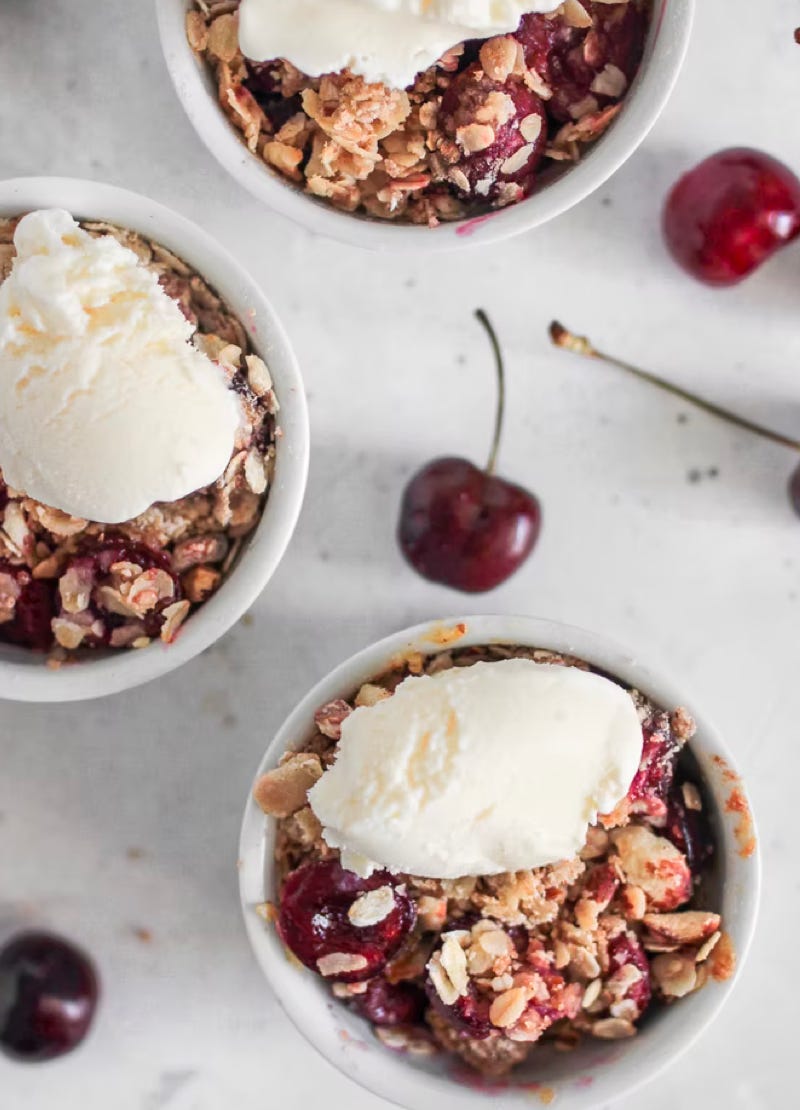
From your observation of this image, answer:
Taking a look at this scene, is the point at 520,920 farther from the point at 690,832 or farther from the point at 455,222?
the point at 455,222

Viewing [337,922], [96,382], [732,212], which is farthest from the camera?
[732,212]

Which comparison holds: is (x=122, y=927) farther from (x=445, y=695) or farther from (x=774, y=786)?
(x=774, y=786)

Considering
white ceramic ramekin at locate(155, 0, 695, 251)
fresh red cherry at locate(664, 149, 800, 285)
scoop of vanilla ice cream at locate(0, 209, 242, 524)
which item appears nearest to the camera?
scoop of vanilla ice cream at locate(0, 209, 242, 524)

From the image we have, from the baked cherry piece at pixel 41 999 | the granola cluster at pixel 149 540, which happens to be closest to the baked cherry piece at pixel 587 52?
the granola cluster at pixel 149 540

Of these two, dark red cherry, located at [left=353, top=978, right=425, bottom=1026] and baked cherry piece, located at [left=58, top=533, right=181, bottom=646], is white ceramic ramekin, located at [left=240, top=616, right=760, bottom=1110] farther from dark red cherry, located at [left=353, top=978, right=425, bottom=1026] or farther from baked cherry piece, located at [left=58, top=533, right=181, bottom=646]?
baked cherry piece, located at [left=58, top=533, right=181, bottom=646]

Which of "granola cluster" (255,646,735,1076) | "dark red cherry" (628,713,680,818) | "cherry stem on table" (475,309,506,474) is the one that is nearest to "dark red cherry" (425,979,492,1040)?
"granola cluster" (255,646,735,1076)

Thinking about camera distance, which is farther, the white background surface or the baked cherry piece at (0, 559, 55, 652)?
the white background surface

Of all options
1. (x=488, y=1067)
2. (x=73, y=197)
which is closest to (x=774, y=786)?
(x=488, y=1067)

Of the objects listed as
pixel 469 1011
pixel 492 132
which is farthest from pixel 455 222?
pixel 469 1011
